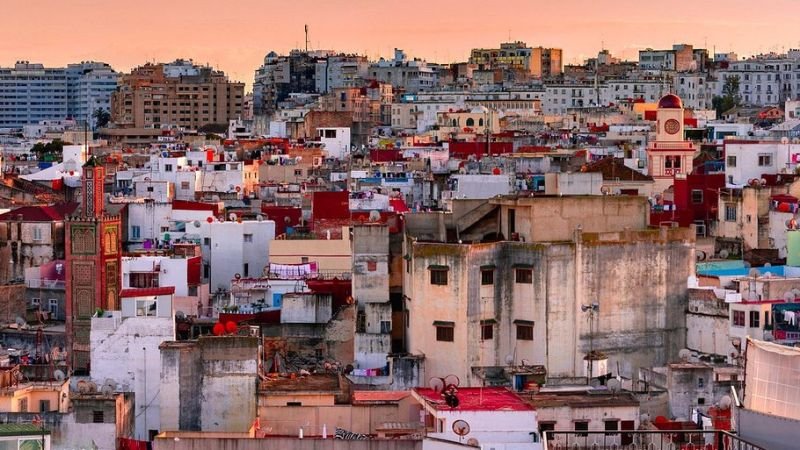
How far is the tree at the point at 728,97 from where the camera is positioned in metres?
117

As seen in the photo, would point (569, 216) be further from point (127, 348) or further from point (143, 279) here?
point (143, 279)

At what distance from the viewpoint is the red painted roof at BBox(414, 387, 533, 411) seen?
25547 mm

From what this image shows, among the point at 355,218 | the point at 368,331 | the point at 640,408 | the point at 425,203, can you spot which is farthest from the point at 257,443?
the point at 425,203

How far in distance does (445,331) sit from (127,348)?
4.63m

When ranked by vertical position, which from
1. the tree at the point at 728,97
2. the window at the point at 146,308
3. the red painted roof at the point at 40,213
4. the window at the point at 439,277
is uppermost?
the tree at the point at 728,97

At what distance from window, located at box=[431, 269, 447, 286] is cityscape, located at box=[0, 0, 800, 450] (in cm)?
3

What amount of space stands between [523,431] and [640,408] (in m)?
2.95

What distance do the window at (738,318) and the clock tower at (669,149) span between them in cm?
2530

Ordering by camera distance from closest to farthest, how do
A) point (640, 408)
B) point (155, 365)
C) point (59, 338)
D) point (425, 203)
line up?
point (640, 408) < point (155, 365) < point (59, 338) < point (425, 203)

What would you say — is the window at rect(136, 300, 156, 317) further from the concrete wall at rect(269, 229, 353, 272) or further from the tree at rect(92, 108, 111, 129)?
the tree at rect(92, 108, 111, 129)

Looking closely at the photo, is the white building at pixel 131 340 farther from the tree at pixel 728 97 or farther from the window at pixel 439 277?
the tree at pixel 728 97

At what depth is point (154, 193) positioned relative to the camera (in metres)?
58.6

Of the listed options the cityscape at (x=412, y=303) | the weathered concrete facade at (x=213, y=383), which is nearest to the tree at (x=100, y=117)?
the cityscape at (x=412, y=303)

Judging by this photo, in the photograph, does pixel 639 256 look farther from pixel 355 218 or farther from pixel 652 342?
pixel 355 218
